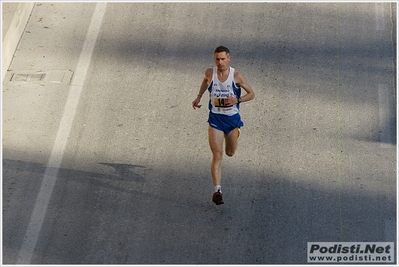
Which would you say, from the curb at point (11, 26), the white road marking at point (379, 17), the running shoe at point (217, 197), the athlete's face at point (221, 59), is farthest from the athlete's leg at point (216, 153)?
the white road marking at point (379, 17)

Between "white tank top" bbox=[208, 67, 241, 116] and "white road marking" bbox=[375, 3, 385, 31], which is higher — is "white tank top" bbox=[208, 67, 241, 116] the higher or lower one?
the lower one

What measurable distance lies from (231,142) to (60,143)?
248cm

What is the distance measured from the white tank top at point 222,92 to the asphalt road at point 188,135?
3.52ft

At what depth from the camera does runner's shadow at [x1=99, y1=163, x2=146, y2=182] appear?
35.4ft

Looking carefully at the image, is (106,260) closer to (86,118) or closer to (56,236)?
(56,236)

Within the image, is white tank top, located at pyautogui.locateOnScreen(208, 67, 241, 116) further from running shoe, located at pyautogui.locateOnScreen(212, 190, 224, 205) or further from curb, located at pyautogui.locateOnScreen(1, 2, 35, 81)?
A: curb, located at pyautogui.locateOnScreen(1, 2, 35, 81)

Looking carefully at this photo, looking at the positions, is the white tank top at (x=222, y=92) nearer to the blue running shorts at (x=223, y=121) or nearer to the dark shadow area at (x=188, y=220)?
the blue running shorts at (x=223, y=121)

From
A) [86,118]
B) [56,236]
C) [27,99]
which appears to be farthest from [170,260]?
[27,99]

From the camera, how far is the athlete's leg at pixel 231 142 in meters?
10.2

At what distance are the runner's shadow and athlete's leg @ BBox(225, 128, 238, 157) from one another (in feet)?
3.75

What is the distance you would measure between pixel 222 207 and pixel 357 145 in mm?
2192

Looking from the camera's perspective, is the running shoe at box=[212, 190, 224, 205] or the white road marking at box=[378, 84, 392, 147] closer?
the running shoe at box=[212, 190, 224, 205]

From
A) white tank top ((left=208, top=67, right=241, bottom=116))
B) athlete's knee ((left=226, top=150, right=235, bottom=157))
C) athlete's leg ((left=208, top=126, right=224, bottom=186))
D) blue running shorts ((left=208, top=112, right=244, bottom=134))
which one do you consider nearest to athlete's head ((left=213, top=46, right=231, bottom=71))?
white tank top ((left=208, top=67, right=241, bottom=116))

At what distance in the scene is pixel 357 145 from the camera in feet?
37.3
